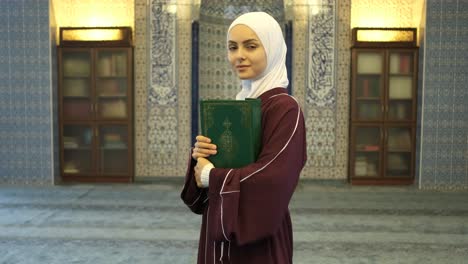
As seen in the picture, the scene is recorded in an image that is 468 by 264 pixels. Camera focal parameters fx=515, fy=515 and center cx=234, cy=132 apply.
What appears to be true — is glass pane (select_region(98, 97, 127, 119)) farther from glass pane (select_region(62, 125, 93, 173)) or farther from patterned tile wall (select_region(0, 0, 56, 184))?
patterned tile wall (select_region(0, 0, 56, 184))

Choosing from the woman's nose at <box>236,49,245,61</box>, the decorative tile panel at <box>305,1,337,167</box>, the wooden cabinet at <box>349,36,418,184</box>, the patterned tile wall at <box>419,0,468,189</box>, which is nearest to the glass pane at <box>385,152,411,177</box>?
the wooden cabinet at <box>349,36,418,184</box>

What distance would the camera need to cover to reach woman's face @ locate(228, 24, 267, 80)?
1.27 metres

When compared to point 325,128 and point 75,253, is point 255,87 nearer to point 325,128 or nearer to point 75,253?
point 75,253

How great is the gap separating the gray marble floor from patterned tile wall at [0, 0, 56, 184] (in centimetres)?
33

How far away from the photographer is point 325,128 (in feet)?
22.1

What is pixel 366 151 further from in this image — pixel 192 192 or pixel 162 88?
pixel 192 192

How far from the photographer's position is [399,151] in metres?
6.55

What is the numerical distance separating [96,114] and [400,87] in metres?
3.86

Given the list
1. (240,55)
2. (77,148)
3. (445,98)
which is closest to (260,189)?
(240,55)

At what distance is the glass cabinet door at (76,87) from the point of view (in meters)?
6.54

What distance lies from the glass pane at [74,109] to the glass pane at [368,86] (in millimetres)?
3445

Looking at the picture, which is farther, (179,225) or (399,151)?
(399,151)

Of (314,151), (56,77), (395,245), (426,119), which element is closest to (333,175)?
(314,151)

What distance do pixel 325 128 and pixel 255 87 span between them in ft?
18.1
